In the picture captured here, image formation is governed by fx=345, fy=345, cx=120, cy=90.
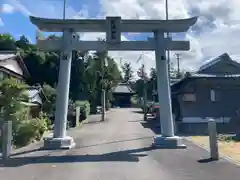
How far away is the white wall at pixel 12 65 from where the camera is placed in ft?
97.4

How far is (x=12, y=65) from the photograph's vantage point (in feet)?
103

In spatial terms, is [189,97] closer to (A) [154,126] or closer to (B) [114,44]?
(A) [154,126]

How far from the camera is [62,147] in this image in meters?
14.9

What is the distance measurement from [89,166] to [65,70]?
20.5ft

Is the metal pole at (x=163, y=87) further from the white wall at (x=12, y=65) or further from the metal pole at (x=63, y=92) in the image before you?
the white wall at (x=12, y=65)

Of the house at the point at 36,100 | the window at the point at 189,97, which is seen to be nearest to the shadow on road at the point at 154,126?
the window at the point at 189,97

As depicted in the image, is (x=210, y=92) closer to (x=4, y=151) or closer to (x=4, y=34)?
(x=4, y=151)

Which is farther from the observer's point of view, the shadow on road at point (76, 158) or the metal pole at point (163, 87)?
the metal pole at point (163, 87)

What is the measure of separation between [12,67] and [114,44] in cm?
1793

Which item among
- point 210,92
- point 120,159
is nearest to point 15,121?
point 120,159

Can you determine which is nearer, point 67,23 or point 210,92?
point 67,23

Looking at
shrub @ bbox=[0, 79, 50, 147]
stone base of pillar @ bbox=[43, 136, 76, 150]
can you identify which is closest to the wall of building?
shrub @ bbox=[0, 79, 50, 147]

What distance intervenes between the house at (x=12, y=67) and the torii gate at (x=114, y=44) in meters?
13.2

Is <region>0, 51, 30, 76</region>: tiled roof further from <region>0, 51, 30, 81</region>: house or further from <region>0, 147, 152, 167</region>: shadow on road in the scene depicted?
<region>0, 147, 152, 167</region>: shadow on road
